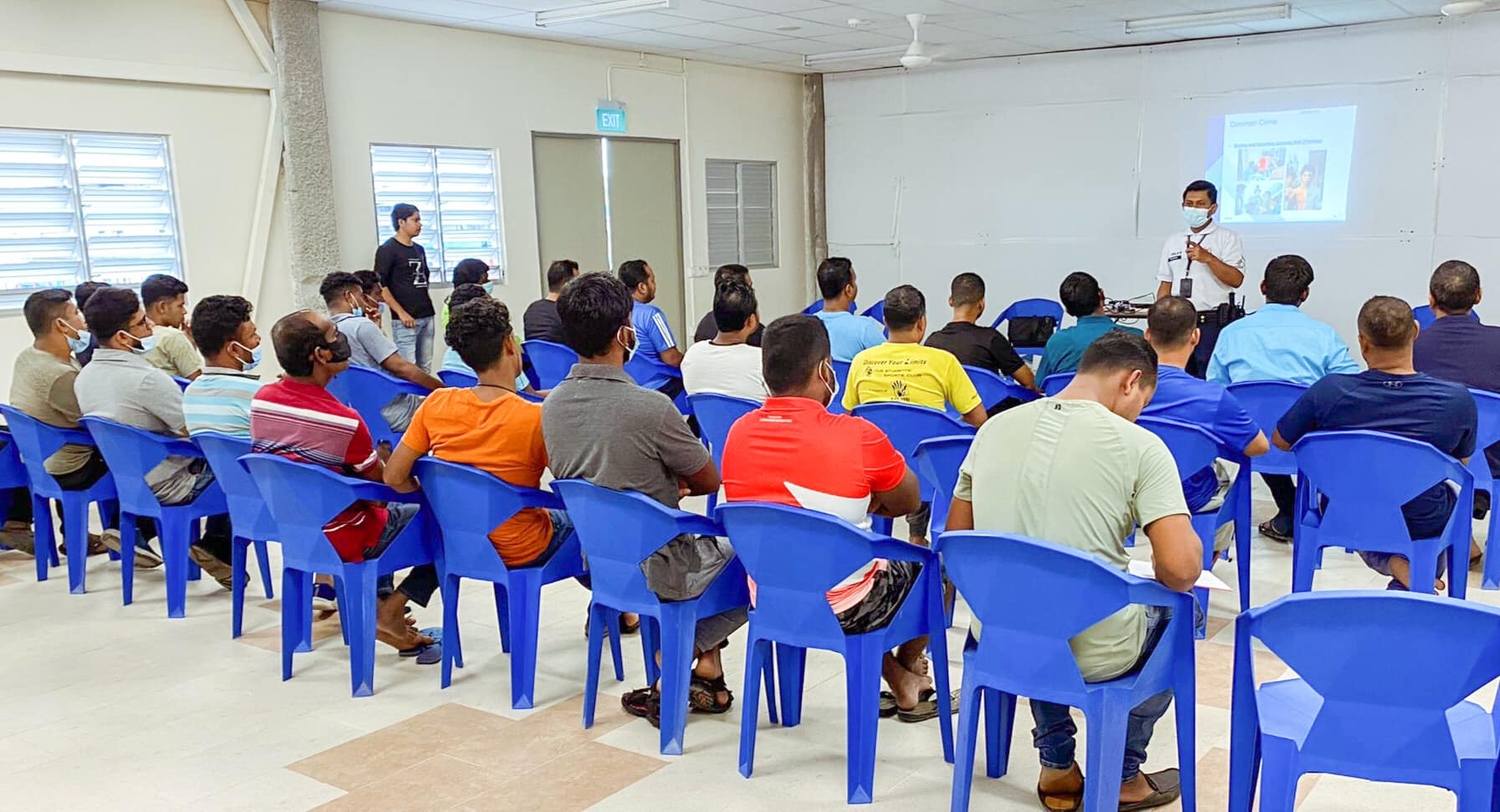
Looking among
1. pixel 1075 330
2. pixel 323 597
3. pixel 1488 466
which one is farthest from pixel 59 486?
pixel 1488 466

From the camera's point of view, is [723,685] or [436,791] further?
[723,685]

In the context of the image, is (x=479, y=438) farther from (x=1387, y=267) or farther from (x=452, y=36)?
(x=1387, y=267)

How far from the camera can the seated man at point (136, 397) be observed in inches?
156

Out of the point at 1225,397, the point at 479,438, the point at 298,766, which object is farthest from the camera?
the point at 1225,397

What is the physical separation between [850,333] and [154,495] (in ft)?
9.61

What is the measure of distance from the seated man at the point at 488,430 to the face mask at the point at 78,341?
2360 mm

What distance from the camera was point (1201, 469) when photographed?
3.32 meters

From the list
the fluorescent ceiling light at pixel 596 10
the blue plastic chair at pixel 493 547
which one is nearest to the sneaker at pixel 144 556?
the blue plastic chair at pixel 493 547

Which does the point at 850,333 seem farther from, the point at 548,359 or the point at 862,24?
the point at 862,24

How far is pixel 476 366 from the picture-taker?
315 centimetres

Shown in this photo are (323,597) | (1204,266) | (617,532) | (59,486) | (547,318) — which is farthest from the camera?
(1204,266)

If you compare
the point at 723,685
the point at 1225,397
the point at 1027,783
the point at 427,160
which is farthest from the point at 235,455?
the point at 427,160

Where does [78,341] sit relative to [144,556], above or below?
above

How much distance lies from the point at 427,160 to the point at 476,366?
5.29 meters
